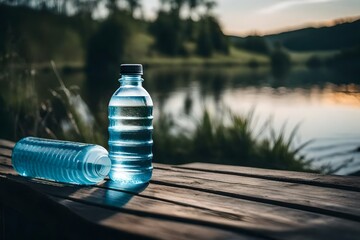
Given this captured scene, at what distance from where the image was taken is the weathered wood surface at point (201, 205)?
1.29 metres

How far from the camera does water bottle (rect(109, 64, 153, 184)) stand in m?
1.93

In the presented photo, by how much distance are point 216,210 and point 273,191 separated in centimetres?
33

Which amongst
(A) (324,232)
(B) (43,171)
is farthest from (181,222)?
(B) (43,171)

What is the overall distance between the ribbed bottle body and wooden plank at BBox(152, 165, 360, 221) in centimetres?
8

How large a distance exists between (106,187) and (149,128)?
0.98 ft

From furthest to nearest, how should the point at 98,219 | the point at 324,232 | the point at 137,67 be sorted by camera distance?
the point at 137,67 < the point at 98,219 < the point at 324,232

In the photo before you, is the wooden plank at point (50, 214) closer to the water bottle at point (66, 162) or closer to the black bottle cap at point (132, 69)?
the water bottle at point (66, 162)

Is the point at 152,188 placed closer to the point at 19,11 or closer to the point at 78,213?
the point at 78,213

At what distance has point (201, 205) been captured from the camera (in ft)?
4.99

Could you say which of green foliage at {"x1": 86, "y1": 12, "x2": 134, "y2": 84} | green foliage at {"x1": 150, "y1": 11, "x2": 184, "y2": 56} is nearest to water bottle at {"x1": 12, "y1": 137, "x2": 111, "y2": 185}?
green foliage at {"x1": 86, "y1": 12, "x2": 134, "y2": 84}

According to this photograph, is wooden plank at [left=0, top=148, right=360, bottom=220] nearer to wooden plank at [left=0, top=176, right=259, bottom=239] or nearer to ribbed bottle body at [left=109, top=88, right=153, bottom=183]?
ribbed bottle body at [left=109, top=88, right=153, bottom=183]

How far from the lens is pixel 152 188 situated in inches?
70.9


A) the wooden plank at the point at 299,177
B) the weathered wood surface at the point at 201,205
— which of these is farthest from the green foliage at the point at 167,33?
the weathered wood surface at the point at 201,205

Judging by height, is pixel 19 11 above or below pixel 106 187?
above
